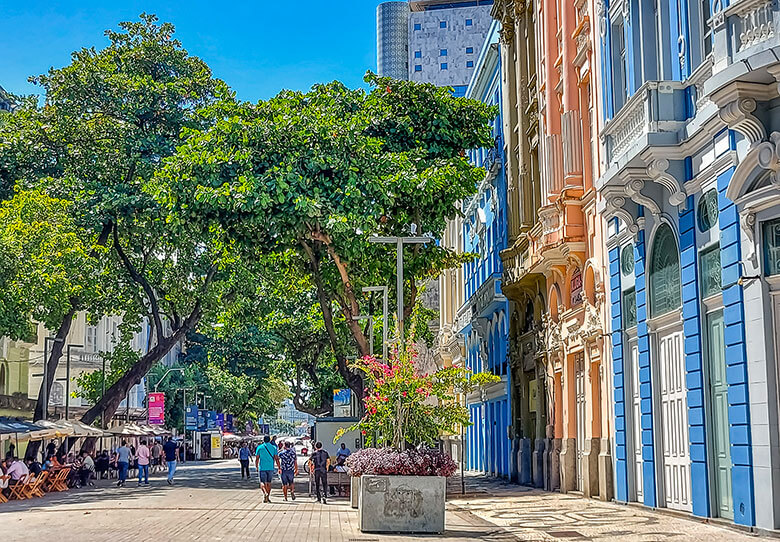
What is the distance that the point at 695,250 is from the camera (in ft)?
55.7

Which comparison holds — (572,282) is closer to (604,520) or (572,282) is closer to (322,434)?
(604,520)

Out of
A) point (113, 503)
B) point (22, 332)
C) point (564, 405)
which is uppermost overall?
point (22, 332)

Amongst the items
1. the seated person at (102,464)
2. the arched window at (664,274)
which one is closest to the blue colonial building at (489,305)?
the arched window at (664,274)

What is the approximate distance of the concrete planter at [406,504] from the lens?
1655 centimetres

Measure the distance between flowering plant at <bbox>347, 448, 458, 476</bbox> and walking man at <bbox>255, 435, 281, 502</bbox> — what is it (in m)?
9.47

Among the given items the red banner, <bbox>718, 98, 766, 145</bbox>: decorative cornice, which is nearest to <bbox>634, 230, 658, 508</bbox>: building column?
<bbox>718, 98, 766, 145</bbox>: decorative cornice

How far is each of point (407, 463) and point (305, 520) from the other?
4.29m

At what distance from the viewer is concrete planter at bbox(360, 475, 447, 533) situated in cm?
1655

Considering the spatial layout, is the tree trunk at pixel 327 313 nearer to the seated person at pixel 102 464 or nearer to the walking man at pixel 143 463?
the walking man at pixel 143 463

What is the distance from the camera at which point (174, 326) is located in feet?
137

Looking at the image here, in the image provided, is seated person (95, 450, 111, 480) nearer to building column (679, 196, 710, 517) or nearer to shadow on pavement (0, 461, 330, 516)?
shadow on pavement (0, 461, 330, 516)

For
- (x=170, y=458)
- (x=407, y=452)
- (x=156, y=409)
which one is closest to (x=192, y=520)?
(x=407, y=452)

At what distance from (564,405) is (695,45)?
12.8 metres

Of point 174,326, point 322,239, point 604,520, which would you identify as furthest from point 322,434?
point 604,520
